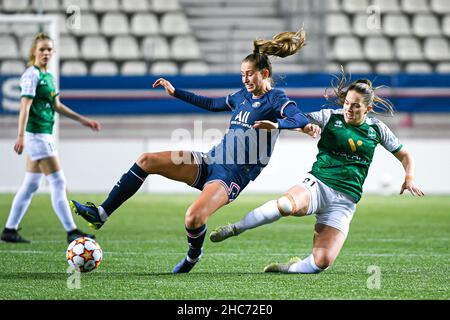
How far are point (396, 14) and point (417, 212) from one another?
8214 mm

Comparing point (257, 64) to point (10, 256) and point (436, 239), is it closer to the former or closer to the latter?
point (10, 256)

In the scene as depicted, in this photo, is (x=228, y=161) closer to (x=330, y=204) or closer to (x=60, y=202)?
(x=330, y=204)

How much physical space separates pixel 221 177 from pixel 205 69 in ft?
39.0

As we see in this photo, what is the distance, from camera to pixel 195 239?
6.46 meters

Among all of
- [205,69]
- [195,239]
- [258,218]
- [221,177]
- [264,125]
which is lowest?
[195,239]

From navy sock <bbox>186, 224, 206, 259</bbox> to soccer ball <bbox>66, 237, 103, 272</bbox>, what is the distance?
0.66 m

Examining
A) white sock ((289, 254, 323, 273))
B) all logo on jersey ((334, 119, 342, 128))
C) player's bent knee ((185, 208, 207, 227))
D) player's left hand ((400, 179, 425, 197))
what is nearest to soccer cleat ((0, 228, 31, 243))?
player's bent knee ((185, 208, 207, 227))

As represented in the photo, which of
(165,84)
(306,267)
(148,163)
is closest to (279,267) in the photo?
(306,267)

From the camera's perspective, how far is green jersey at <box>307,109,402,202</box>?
260 inches

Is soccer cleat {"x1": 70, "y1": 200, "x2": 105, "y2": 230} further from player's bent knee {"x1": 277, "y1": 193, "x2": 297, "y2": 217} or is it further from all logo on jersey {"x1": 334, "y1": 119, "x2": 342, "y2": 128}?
all logo on jersey {"x1": 334, "y1": 119, "x2": 342, "y2": 128}

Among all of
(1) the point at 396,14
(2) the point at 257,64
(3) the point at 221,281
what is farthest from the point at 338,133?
(1) the point at 396,14

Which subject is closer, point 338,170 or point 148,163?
point 148,163
